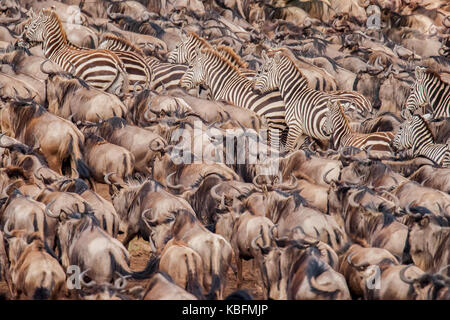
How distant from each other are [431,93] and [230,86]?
3.88m

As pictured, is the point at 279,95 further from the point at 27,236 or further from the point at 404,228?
the point at 27,236

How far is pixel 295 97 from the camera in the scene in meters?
16.9

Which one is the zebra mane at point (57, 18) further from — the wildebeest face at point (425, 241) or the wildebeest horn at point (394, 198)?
the wildebeest face at point (425, 241)

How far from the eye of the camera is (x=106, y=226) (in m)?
11.0

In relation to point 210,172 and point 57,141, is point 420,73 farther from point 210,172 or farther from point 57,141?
point 57,141

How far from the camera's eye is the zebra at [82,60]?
1723 centimetres

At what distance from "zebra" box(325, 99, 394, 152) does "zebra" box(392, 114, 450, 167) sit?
0.25 m

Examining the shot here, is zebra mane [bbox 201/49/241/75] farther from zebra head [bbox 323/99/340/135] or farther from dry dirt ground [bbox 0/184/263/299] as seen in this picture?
dry dirt ground [bbox 0/184/263/299]

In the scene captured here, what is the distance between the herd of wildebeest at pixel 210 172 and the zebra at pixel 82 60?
3cm

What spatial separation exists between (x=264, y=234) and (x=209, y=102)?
20.1ft

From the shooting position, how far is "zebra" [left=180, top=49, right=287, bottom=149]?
17.1 m

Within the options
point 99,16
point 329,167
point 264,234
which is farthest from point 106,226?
point 99,16

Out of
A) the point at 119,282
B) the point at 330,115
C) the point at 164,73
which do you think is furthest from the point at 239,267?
the point at 164,73
